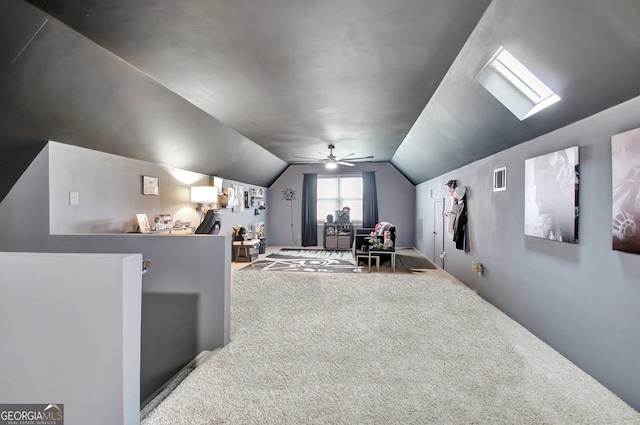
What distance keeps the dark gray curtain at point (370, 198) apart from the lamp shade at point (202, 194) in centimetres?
484

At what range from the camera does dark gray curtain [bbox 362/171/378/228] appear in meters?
8.66

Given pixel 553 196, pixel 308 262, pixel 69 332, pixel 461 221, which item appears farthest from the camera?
pixel 308 262

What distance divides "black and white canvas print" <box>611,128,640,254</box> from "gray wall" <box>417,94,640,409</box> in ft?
0.29

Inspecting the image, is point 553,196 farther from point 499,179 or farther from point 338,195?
point 338,195

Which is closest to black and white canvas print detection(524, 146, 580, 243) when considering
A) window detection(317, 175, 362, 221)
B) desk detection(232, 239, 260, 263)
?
desk detection(232, 239, 260, 263)

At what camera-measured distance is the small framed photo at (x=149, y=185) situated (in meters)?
3.93

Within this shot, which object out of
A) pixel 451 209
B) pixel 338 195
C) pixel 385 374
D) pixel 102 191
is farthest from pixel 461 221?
pixel 102 191

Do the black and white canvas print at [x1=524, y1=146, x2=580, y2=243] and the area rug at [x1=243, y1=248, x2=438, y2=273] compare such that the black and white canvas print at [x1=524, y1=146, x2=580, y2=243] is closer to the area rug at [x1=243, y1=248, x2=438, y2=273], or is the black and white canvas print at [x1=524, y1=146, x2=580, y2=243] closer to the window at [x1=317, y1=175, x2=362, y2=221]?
the area rug at [x1=243, y1=248, x2=438, y2=273]

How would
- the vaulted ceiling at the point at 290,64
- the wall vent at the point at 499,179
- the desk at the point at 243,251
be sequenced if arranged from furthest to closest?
the desk at the point at 243,251, the wall vent at the point at 499,179, the vaulted ceiling at the point at 290,64

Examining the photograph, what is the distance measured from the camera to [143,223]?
12.5 feet

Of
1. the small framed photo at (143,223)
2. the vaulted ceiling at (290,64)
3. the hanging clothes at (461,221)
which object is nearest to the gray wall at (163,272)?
the vaulted ceiling at (290,64)

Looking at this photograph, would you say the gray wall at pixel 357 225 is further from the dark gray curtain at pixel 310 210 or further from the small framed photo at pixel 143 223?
the small framed photo at pixel 143 223

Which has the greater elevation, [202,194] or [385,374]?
[202,194]

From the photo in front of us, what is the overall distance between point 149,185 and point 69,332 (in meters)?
3.09
